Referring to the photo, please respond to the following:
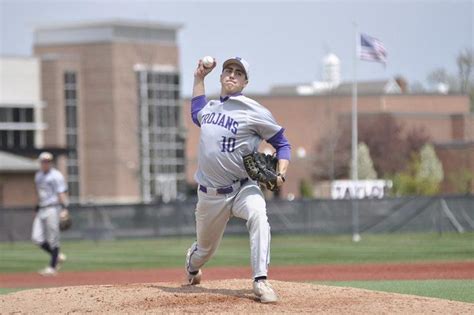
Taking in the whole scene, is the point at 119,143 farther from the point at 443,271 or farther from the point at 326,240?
the point at 443,271

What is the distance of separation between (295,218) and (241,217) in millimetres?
24093

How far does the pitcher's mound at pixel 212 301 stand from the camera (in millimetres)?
9938

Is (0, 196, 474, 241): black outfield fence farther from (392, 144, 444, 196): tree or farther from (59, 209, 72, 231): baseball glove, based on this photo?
(392, 144, 444, 196): tree

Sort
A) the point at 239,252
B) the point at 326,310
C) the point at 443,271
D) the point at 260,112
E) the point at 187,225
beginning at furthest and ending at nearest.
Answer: the point at 187,225 → the point at 239,252 → the point at 443,271 → the point at 260,112 → the point at 326,310

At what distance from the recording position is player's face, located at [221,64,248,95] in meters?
10.7

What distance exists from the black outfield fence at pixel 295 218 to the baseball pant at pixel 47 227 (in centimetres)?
1494

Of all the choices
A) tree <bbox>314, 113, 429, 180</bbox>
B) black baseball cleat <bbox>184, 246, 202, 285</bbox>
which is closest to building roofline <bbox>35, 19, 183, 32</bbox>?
tree <bbox>314, 113, 429, 180</bbox>

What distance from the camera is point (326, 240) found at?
104 ft

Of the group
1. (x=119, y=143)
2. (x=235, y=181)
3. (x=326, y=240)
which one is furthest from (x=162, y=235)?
(x=119, y=143)

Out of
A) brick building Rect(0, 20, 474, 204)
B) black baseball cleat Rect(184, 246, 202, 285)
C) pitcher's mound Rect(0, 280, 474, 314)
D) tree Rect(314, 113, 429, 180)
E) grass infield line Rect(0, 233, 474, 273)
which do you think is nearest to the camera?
pitcher's mound Rect(0, 280, 474, 314)

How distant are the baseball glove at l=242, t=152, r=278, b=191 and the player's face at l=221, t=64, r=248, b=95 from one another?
2.21 feet

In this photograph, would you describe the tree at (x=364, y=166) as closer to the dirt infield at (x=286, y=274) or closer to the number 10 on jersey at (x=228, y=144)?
the dirt infield at (x=286, y=274)

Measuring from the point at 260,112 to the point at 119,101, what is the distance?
64082 millimetres

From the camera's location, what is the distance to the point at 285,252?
25.6 m
